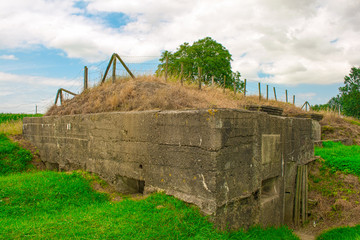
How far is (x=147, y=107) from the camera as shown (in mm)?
5938

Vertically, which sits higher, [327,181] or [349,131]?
[349,131]

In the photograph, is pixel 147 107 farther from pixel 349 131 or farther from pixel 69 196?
pixel 349 131

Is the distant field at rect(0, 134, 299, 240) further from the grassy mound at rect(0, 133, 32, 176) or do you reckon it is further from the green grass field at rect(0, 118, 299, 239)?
the grassy mound at rect(0, 133, 32, 176)

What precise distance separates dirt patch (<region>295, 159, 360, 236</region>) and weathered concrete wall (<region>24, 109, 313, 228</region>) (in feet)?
2.76

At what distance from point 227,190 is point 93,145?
372 centimetres

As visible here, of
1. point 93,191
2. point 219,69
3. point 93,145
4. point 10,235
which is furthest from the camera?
point 219,69

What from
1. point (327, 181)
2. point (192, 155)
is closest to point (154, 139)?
point (192, 155)

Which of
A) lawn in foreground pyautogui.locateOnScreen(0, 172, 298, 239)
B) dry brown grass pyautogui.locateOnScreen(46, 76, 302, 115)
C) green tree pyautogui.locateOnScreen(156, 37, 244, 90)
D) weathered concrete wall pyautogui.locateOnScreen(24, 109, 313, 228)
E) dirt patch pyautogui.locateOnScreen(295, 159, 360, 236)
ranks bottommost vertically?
dirt patch pyautogui.locateOnScreen(295, 159, 360, 236)

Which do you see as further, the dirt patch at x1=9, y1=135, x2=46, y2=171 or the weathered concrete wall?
the dirt patch at x1=9, y1=135, x2=46, y2=171

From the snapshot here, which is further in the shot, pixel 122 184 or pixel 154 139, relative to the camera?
pixel 122 184

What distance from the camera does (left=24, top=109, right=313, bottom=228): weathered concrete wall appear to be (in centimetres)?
405

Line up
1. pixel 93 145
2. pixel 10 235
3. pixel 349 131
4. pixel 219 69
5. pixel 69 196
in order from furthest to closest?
pixel 219 69
pixel 349 131
pixel 93 145
pixel 69 196
pixel 10 235

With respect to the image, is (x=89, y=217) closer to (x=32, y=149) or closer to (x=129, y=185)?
(x=129, y=185)

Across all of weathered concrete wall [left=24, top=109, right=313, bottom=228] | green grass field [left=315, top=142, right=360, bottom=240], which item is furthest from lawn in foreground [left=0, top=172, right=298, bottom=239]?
green grass field [left=315, top=142, right=360, bottom=240]
